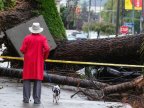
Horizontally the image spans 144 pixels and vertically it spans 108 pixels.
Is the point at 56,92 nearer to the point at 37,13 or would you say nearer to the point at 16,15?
the point at 16,15

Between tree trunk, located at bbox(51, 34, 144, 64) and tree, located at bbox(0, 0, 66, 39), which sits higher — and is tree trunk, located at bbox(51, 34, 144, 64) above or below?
below

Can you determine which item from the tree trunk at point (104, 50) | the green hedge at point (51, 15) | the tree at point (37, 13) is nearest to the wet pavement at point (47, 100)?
the tree trunk at point (104, 50)

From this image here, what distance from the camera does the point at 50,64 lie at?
15484 millimetres

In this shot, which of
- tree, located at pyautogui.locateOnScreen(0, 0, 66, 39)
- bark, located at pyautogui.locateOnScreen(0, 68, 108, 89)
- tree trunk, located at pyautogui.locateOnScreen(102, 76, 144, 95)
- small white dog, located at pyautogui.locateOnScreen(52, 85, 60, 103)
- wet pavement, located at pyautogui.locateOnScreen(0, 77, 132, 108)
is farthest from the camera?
tree, located at pyautogui.locateOnScreen(0, 0, 66, 39)

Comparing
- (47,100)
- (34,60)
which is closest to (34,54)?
(34,60)

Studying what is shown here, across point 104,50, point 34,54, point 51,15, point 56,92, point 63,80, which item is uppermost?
point 51,15

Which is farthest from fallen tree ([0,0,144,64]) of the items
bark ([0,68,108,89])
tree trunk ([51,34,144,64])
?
bark ([0,68,108,89])

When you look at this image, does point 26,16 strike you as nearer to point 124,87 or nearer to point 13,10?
point 13,10

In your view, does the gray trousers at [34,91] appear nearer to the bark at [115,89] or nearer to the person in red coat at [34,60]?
the person in red coat at [34,60]

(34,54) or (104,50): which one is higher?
(34,54)

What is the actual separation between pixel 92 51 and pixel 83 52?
291mm

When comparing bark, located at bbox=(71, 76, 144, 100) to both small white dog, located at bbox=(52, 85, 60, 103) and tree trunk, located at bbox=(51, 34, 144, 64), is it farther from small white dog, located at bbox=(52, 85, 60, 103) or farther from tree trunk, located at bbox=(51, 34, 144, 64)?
tree trunk, located at bbox=(51, 34, 144, 64)

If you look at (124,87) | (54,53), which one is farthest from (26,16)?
(124,87)

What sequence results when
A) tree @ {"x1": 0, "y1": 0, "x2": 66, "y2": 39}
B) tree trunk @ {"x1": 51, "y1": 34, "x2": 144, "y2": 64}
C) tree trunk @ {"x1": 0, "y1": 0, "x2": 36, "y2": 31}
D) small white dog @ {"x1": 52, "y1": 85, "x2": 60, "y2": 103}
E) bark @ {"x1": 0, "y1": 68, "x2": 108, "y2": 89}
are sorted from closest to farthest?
small white dog @ {"x1": 52, "y1": 85, "x2": 60, "y2": 103}
bark @ {"x1": 0, "y1": 68, "x2": 108, "y2": 89}
tree trunk @ {"x1": 51, "y1": 34, "x2": 144, "y2": 64}
tree trunk @ {"x1": 0, "y1": 0, "x2": 36, "y2": 31}
tree @ {"x1": 0, "y1": 0, "x2": 66, "y2": 39}
